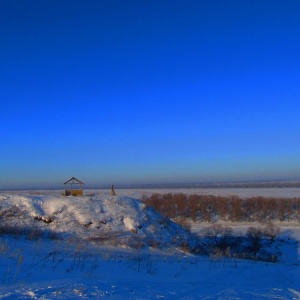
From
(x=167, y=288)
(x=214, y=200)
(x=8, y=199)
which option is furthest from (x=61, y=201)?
(x=214, y=200)

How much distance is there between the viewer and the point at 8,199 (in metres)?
22.8

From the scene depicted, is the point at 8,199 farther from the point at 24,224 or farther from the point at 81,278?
the point at 81,278

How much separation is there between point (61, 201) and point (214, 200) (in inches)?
2068

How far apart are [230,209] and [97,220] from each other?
49059 millimetres

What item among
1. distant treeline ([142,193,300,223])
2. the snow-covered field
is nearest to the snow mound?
the snow-covered field

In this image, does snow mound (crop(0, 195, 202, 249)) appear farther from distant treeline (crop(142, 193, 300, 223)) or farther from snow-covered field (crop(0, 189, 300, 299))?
distant treeline (crop(142, 193, 300, 223))

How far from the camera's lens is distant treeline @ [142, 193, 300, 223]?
209 feet

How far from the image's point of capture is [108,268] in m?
8.70

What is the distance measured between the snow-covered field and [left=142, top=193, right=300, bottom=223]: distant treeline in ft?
140

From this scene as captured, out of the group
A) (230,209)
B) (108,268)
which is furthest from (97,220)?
(230,209)

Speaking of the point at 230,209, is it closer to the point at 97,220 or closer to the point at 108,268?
the point at 97,220

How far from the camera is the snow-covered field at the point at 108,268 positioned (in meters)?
5.98

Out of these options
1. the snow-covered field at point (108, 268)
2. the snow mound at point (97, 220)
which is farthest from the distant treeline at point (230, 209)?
the snow-covered field at point (108, 268)

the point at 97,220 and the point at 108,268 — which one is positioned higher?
the point at 108,268
